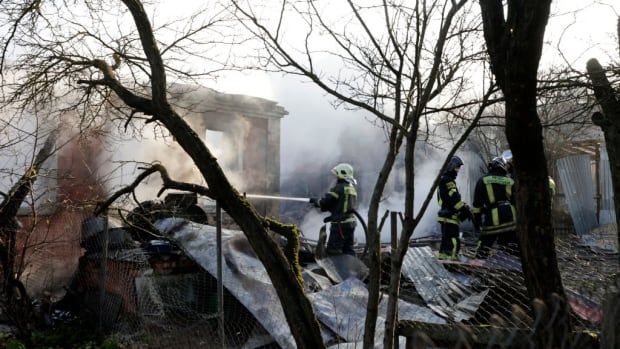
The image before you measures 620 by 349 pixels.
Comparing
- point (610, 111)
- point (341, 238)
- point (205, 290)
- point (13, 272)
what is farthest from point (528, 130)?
point (341, 238)

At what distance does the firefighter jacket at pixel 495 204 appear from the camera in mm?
7219

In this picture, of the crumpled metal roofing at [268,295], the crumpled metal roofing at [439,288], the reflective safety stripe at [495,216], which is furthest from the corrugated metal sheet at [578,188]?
the crumpled metal roofing at [268,295]

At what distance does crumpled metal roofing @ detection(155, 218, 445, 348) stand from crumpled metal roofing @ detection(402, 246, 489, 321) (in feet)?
0.83

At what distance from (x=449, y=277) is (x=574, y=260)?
1.38 meters

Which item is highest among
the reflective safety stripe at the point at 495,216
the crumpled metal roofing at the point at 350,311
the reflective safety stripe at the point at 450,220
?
the reflective safety stripe at the point at 495,216

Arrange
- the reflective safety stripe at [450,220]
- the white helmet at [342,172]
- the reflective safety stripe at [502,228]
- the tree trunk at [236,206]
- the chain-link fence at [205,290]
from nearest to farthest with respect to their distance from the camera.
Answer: the tree trunk at [236,206] → the chain-link fence at [205,290] → the reflective safety stripe at [502,228] → the reflective safety stripe at [450,220] → the white helmet at [342,172]

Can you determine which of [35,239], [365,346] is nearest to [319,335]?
[365,346]

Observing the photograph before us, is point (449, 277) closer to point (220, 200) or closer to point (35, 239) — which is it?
point (220, 200)

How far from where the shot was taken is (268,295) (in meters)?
5.59

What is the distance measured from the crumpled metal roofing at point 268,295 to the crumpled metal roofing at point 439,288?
252 mm

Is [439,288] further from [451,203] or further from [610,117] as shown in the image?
[610,117]

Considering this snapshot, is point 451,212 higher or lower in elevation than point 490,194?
lower

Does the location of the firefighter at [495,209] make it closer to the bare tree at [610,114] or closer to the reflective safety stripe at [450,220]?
the reflective safety stripe at [450,220]

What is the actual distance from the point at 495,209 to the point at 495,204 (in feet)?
0.22
